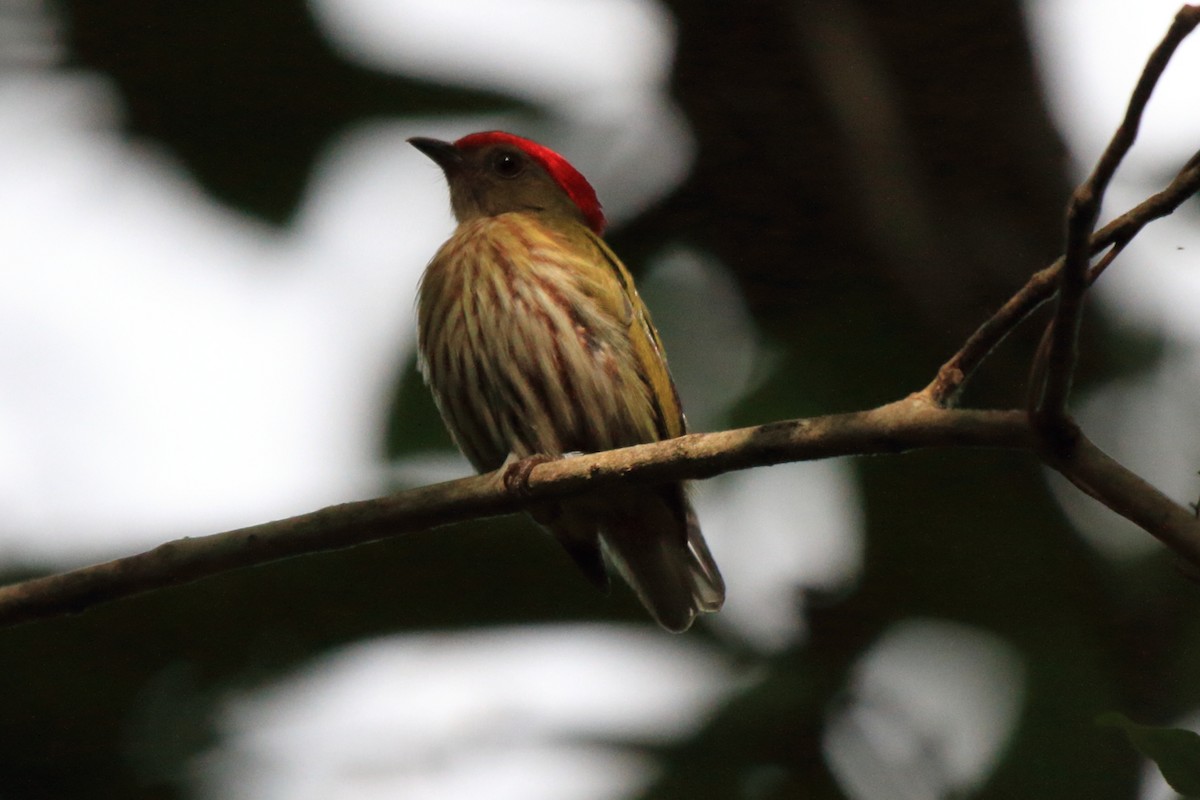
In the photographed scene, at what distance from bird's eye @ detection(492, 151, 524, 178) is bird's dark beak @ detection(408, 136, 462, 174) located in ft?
0.57

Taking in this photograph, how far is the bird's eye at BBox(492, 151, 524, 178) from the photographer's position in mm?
5789

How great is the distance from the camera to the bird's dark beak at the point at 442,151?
5.91m

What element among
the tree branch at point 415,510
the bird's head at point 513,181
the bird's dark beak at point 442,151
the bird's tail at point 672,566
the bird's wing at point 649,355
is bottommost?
the bird's tail at point 672,566

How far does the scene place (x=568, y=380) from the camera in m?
4.65

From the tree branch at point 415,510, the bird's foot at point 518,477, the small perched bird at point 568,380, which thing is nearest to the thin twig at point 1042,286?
the tree branch at point 415,510

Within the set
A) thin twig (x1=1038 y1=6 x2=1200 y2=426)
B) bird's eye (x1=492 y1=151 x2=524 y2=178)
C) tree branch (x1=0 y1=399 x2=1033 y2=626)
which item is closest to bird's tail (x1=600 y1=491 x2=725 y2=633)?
tree branch (x1=0 y1=399 x2=1033 y2=626)

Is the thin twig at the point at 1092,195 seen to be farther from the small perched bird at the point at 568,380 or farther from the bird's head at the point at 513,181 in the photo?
the bird's head at the point at 513,181

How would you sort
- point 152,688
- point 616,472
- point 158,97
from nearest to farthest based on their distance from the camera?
point 616,472
point 152,688
point 158,97

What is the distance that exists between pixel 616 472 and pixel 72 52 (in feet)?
11.5

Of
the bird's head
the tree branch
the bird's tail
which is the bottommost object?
the bird's tail

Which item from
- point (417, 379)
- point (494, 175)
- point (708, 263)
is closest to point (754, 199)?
point (708, 263)

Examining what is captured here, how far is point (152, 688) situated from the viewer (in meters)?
5.04

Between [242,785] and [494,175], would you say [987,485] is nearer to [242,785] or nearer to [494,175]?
[494,175]

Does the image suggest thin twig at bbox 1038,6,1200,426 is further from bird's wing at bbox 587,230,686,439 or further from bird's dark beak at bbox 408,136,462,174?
bird's dark beak at bbox 408,136,462,174
